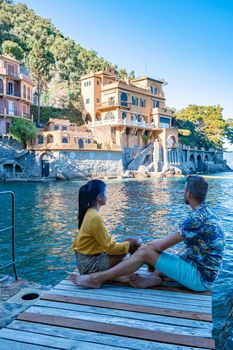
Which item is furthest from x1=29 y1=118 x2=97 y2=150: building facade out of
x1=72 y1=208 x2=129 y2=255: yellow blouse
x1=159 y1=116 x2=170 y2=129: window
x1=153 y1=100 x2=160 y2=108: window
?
x1=72 y1=208 x2=129 y2=255: yellow blouse

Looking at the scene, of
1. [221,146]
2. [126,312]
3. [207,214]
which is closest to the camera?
[126,312]

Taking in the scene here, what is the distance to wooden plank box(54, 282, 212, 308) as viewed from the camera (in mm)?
3010

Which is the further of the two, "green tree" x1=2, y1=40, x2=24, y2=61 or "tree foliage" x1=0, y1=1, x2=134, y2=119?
"tree foliage" x1=0, y1=1, x2=134, y2=119

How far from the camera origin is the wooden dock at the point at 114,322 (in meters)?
2.26

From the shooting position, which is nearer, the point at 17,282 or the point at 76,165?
the point at 17,282

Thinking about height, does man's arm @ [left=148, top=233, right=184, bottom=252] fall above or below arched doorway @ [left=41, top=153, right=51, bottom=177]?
below

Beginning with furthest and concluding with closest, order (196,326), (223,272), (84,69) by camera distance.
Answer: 1. (84,69)
2. (223,272)
3. (196,326)

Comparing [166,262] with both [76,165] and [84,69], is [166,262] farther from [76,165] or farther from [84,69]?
[84,69]

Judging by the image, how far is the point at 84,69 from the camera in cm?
5553

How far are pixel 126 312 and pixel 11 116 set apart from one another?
1436 inches

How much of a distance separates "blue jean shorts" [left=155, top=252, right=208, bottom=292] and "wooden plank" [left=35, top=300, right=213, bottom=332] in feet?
2.33

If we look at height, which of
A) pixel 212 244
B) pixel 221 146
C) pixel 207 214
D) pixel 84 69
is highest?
pixel 84 69

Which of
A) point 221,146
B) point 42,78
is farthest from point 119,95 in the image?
point 221,146

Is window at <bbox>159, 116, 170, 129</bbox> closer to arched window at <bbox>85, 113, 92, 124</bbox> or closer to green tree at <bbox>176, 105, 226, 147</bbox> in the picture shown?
arched window at <bbox>85, 113, 92, 124</bbox>
